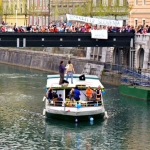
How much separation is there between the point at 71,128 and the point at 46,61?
56.0 m

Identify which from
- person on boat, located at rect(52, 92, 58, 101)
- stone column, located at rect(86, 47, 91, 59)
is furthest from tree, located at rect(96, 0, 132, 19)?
person on boat, located at rect(52, 92, 58, 101)

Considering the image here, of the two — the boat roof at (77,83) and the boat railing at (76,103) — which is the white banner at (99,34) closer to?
the boat roof at (77,83)

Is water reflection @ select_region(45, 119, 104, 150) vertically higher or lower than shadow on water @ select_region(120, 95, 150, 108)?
lower

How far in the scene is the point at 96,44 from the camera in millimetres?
87625

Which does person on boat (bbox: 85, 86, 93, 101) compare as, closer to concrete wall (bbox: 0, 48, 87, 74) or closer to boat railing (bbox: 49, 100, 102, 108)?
boat railing (bbox: 49, 100, 102, 108)

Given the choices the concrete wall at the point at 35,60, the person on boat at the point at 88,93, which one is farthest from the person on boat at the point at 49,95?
the concrete wall at the point at 35,60

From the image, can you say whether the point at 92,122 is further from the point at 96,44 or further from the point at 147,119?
the point at 96,44

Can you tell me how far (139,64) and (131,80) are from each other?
8815 millimetres

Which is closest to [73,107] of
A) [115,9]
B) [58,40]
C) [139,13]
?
[58,40]

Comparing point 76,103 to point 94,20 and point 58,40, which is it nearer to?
point 58,40

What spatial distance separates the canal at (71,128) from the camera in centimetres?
5394

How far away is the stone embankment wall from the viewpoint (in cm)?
9675

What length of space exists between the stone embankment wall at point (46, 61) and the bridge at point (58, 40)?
4209 millimetres

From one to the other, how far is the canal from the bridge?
21.1ft
